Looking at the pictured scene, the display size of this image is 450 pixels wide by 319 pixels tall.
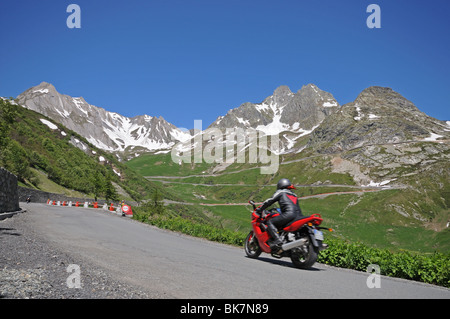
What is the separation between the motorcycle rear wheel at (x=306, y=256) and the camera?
9.14 meters

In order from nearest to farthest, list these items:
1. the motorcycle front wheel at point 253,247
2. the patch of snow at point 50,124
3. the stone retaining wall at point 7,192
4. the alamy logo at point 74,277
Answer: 1. the alamy logo at point 74,277
2. the motorcycle front wheel at point 253,247
3. the stone retaining wall at point 7,192
4. the patch of snow at point 50,124

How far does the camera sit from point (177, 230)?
21328mm

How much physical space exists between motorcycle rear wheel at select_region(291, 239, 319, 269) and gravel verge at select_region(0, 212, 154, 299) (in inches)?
208

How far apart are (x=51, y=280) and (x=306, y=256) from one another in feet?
22.1

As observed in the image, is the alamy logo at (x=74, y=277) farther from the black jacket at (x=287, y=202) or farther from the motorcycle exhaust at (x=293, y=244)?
the black jacket at (x=287, y=202)

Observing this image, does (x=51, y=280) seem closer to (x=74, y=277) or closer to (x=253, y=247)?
(x=74, y=277)

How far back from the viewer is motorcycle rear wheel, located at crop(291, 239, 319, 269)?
914cm

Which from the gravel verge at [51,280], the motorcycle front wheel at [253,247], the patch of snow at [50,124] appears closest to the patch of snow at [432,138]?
the patch of snow at [50,124]

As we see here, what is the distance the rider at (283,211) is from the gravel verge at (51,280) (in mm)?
5159

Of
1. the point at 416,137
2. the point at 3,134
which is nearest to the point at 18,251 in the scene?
the point at 3,134

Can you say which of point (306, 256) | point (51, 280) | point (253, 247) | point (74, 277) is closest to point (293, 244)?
point (306, 256)

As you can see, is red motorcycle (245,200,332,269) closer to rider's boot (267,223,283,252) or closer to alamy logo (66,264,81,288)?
rider's boot (267,223,283,252)

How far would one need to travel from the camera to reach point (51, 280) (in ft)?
19.8
